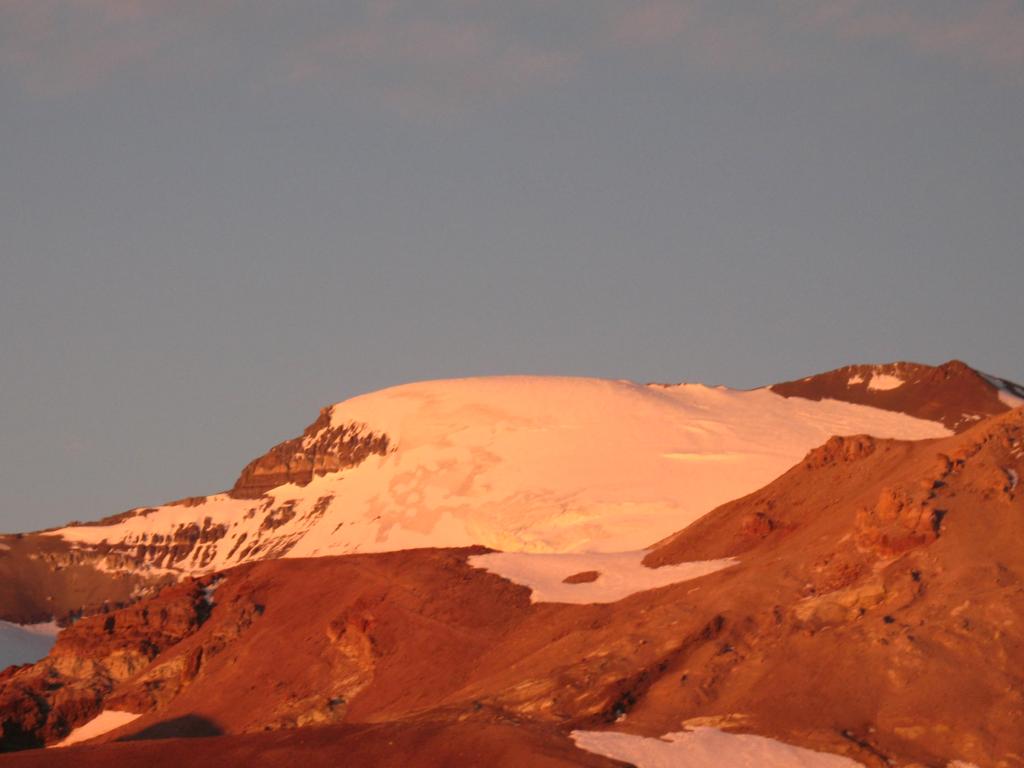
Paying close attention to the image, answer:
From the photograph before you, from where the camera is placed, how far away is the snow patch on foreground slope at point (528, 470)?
101 metres

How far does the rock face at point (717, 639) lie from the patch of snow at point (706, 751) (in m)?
0.58

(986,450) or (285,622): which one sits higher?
(986,450)

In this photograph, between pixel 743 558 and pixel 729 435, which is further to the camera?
pixel 729 435

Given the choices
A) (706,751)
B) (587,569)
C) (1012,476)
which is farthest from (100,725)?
(1012,476)

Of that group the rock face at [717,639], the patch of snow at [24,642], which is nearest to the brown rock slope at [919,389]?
the patch of snow at [24,642]

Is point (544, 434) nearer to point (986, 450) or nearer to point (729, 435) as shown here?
point (729, 435)

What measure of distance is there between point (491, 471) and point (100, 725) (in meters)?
56.3

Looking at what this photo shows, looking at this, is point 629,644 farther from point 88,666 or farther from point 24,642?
point 24,642

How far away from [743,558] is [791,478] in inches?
217

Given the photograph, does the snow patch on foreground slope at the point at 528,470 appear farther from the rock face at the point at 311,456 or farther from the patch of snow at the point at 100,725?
the patch of snow at the point at 100,725

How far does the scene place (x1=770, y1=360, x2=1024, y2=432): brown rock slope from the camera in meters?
114

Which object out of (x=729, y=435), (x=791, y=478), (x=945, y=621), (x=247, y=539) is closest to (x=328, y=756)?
(x=945, y=621)

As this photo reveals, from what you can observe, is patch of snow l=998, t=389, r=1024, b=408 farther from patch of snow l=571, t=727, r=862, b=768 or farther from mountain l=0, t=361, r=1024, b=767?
patch of snow l=571, t=727, r=862, b=768

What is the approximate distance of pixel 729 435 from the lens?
111500 mm
